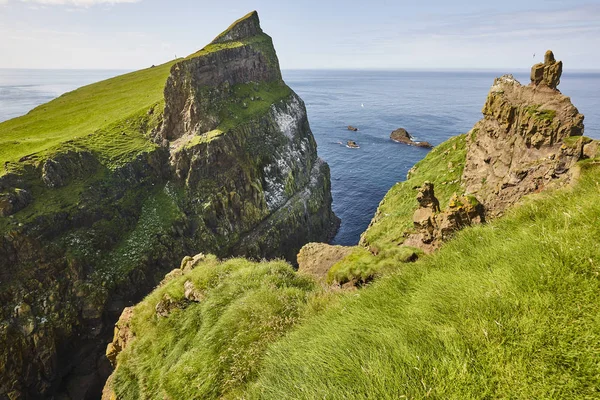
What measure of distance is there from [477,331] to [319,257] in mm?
12985

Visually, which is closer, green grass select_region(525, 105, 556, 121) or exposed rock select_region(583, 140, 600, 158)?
exposed rock select_region(583, 140, 600, 158)

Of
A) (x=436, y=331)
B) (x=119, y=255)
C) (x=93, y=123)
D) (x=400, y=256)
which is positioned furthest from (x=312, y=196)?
(x=436, y=331)

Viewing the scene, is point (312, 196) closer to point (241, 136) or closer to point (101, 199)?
point (241, 136)

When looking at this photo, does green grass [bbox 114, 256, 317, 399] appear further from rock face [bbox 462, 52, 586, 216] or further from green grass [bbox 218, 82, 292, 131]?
green grass [bbox 218, 82, 292, 131]

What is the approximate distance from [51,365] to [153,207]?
21.8m

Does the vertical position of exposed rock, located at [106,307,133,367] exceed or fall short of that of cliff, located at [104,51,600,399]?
it falls short

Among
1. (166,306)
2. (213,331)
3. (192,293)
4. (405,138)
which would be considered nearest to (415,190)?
(192,293)

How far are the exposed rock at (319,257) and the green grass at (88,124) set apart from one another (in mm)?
42334

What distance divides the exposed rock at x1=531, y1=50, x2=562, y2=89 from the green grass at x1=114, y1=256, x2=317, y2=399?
20836 millimetres

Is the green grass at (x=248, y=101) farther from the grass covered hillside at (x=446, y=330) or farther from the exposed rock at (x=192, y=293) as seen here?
the grass covered hillside at (x=446, y=330)

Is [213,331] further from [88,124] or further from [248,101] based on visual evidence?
[88,124]

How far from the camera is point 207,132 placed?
51.5 meters

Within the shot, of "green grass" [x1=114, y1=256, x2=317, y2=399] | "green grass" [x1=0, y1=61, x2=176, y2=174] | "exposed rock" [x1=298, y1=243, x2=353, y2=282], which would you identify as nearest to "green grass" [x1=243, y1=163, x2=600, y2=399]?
"green grass" [x1=114, y1=256, x2=317, y2=399]

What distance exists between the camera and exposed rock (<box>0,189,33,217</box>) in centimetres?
3514
